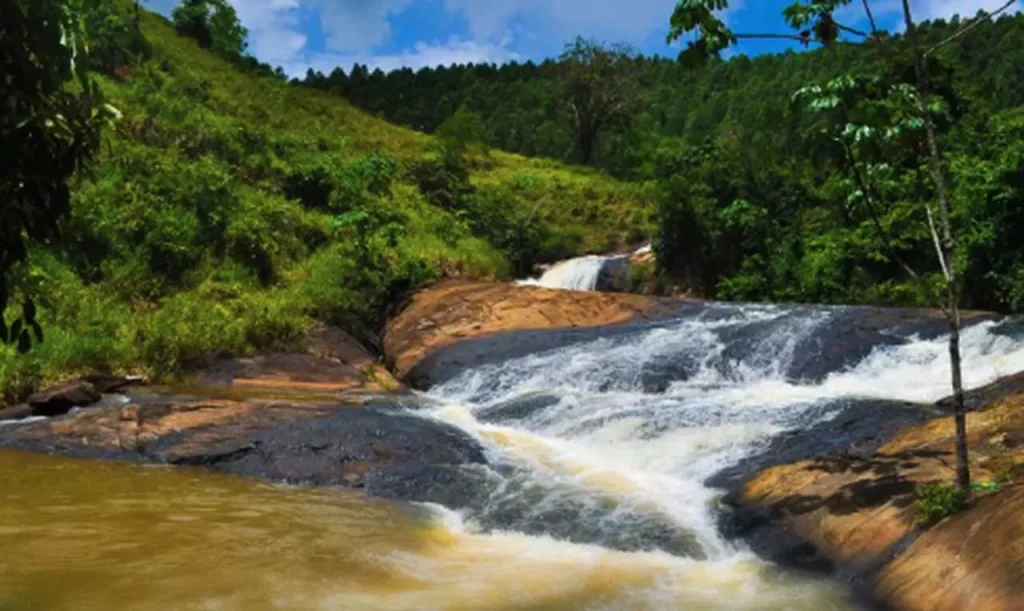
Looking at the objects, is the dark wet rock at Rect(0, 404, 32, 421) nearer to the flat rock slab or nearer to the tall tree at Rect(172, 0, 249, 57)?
the flat rock slab

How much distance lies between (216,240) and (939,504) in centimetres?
1776

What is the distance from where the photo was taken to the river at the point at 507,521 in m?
6.00

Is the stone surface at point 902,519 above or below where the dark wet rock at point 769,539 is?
above

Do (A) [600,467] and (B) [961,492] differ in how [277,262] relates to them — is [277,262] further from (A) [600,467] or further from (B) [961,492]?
(B) [961,492]

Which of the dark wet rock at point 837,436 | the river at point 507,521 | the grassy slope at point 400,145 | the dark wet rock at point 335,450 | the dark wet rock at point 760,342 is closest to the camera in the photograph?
the river at point 507,521

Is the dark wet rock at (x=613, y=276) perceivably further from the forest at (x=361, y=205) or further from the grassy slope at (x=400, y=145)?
the grassy slope at (x=400, y=145)

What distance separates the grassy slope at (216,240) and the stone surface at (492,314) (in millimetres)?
1461

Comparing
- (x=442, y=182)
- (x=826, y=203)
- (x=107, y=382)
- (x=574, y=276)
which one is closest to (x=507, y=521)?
(x=107, y=382)

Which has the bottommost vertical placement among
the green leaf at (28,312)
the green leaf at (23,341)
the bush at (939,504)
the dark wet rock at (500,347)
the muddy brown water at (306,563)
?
the muddy brown water at (306,563)

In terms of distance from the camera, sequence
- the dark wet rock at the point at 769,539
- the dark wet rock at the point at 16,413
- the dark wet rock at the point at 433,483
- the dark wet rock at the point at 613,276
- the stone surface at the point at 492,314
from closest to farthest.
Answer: the dark wet rock at the point at 769,539 → the dark wet rock at the point at 433,483 → the dark wet rock at the point at 16,413 → the stone surface at the point at 492,314 → the dark wet rock at the point at 613,276

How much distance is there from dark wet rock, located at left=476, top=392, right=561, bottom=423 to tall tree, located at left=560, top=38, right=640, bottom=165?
36.2 meters

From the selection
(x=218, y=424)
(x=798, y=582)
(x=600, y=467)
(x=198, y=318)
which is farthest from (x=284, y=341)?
(x=798, y=582)

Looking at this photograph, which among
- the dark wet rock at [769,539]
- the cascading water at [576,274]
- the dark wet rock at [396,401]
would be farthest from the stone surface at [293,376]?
the cascading water at [576,274]

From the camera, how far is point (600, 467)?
9.35 metres
